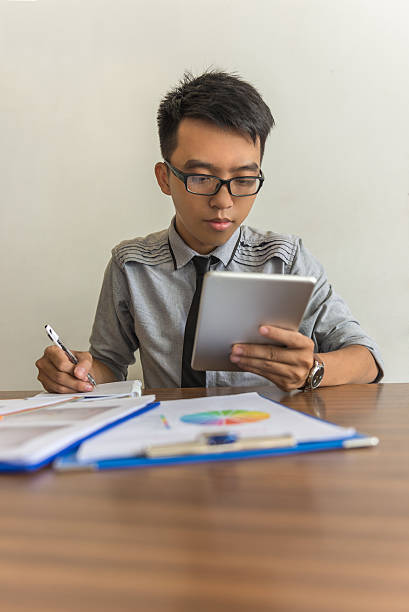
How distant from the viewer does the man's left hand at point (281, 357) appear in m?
0.89

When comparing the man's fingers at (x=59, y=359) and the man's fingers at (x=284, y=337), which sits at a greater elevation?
the man's fingers at (x=284, y=337)

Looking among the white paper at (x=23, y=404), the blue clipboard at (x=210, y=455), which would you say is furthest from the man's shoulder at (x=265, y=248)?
the blue clipboard at (x=210, y=455)

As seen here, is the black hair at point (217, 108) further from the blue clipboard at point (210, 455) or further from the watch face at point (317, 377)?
the blue clipboard at point (210, 455)

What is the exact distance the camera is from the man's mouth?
4.05 feet

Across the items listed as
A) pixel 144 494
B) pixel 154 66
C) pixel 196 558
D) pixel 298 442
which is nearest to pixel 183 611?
pixel 196 558

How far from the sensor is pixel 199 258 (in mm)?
1347

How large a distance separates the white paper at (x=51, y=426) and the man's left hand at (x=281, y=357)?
0.21 meters

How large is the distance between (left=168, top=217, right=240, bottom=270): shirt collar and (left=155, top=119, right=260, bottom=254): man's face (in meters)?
0.04

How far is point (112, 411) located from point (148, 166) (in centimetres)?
136

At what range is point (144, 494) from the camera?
0.39m

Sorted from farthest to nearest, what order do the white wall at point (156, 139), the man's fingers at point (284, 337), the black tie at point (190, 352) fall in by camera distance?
the white wall at point (156, 139) → the black tie at point (190, 352) → the man's fingers at point (284, 337)

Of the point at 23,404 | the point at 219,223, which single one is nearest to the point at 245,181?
the point at 219,223

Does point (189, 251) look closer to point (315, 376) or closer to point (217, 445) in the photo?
point (315, 376)

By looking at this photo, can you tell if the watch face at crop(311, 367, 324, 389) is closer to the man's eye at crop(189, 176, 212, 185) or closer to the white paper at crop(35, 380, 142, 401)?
the white paper at crop(35, 380, 142, 401)
